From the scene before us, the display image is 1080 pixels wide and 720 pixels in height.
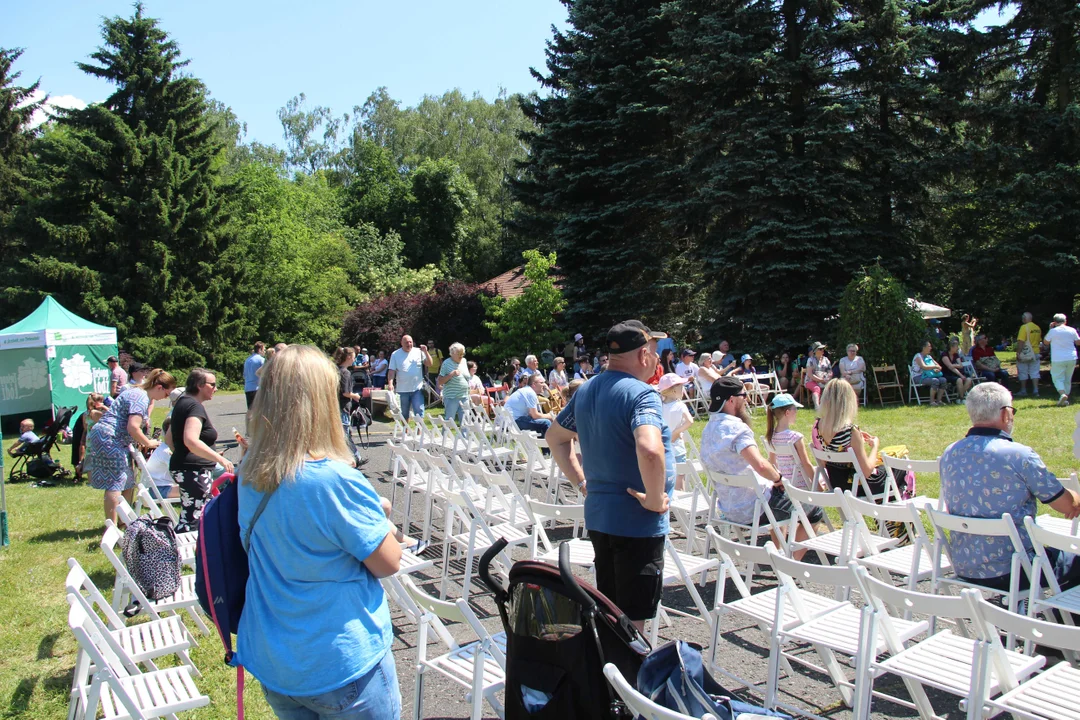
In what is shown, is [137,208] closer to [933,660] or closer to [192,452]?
[192,452]

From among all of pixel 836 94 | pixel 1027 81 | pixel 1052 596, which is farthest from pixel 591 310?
pixel 1052 596

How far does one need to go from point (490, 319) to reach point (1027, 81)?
1694cm

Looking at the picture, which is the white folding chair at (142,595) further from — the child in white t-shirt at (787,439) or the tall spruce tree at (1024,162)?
the tall spruce tree at (1024,162)

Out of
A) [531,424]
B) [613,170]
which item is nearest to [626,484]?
[531,424]

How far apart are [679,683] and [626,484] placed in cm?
115

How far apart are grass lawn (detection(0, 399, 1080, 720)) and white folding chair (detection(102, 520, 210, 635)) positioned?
374 millimetres

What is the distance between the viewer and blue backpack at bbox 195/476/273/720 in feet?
7.28

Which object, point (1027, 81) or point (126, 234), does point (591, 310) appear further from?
point (126, 234)

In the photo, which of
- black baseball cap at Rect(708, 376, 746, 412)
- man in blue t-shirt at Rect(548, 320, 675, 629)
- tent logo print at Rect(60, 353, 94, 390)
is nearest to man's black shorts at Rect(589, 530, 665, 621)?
man in blue t-shirt at Rect(548, 320, 675, 629)

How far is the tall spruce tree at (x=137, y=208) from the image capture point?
30250 mm

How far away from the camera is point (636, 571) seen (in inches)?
135

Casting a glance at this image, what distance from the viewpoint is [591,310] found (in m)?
24.1

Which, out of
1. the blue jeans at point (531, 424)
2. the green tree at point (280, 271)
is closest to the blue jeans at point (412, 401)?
the blue jeans at point (531, 424)

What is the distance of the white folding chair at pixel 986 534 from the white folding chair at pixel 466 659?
217 centimetres
